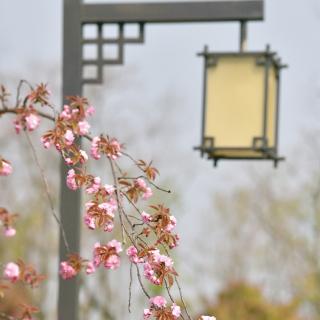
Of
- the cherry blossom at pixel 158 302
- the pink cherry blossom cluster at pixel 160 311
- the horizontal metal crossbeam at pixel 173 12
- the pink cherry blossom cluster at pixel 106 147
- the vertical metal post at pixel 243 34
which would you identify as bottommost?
the pink cherry blossom cluster at pixel 160 311

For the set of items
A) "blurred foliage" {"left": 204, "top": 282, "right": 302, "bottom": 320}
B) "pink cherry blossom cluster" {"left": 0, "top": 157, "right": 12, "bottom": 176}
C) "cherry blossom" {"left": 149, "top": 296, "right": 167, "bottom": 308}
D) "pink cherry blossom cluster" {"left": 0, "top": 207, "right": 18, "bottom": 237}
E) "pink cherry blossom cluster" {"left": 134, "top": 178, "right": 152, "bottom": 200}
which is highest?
"pink cherry blossom cluster" {"left": 0, "top": 157, "right": 12, "bottom": 176}

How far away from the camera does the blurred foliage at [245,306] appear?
25.1 m

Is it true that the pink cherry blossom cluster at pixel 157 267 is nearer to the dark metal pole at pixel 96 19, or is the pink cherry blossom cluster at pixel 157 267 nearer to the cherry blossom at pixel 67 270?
the cherry blossom at pixel 67 270

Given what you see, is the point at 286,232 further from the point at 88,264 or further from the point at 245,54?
the point at 88,264

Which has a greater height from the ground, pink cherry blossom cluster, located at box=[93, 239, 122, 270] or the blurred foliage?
pink cherry blossom cluster, located at box=[93, 239, 122, 270]

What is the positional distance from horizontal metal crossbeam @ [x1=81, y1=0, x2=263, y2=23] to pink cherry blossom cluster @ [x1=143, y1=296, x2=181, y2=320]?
218 cm

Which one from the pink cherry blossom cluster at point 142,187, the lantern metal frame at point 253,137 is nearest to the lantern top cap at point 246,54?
the lantern metal frame at point 253,137

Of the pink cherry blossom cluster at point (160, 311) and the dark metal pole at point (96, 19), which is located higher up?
the dark metal pole at point (96, 19)

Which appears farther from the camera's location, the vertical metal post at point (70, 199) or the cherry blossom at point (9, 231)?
the vertical metal post at point (70, 199)

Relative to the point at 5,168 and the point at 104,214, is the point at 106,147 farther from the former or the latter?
the point at 5,168

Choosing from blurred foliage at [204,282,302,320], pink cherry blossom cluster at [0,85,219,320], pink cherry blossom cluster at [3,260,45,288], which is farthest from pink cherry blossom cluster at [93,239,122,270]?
blurred foliage at [204,282,302,320]

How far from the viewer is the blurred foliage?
82.4ft

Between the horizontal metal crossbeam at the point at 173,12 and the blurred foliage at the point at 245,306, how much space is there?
→ 1883 centimetres

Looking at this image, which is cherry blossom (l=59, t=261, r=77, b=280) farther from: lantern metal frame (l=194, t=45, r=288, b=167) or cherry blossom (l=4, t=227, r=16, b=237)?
lantern metal frame (l=194, t=45, r=288, b=167)
